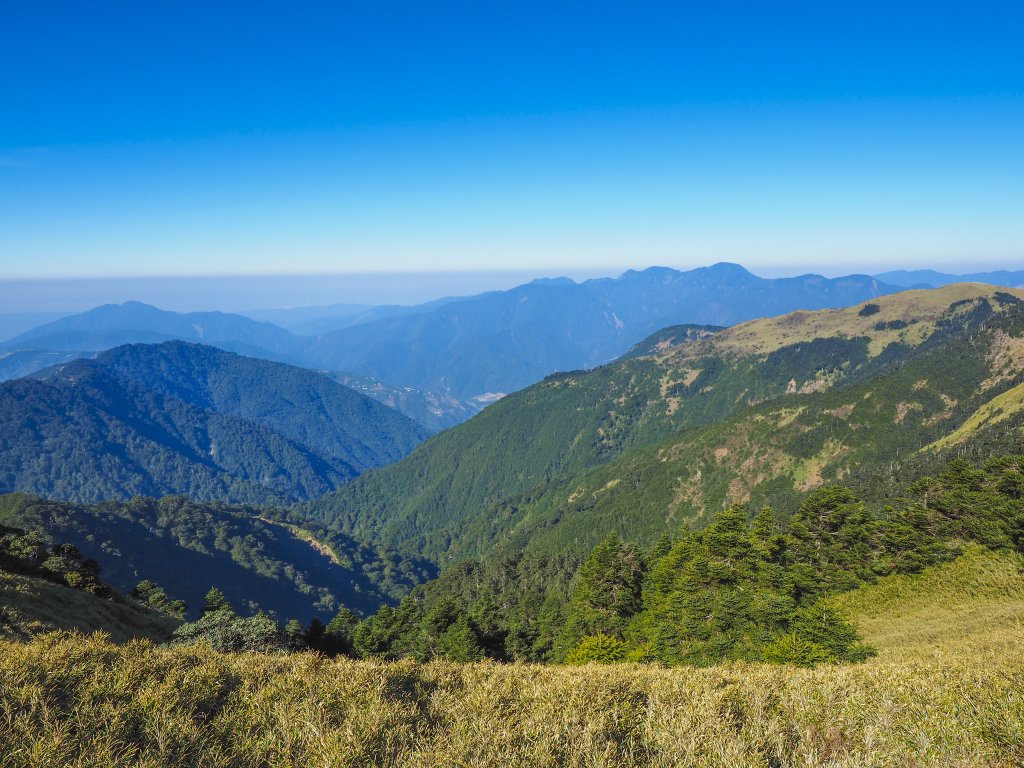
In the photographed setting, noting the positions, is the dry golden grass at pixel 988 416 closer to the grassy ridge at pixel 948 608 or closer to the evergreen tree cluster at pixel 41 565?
the grassy ridge at pixel 948 608

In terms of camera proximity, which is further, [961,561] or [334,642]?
[334,642]

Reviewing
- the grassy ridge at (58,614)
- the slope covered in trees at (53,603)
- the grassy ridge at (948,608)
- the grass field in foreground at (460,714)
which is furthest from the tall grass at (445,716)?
the grassy ridge at (58,614)

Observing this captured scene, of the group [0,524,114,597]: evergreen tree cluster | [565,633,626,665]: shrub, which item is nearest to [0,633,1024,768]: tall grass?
[565,633,626,665]: shrub

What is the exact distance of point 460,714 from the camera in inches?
544

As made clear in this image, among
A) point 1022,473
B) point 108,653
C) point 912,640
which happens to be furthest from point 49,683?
point 1022,473

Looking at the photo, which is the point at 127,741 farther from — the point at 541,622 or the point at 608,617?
the point at 541,622

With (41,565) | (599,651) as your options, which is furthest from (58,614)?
(599,651)

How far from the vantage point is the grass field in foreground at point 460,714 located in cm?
1134

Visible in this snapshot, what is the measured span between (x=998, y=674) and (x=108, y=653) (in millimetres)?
27892

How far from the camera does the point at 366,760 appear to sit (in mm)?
11344

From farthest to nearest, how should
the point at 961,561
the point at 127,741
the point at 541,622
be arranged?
the point at 541,622
the point at 961,561
the point at 127,741

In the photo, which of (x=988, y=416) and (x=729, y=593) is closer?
(x=729, y=593)

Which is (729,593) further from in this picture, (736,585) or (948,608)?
(948,608)

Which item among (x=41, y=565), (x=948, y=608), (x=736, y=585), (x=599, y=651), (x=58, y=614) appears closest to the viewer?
(x=58, y=614)
